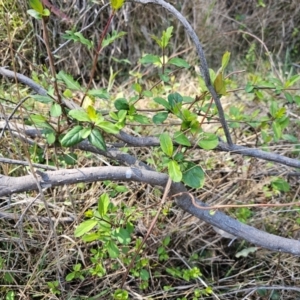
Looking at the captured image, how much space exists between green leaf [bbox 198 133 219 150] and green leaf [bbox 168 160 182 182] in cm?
9

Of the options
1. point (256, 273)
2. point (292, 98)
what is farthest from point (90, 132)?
point (256, 273)

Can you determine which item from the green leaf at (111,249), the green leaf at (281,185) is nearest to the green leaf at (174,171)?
the green leaf at (111,249)

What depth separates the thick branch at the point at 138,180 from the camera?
1.02m

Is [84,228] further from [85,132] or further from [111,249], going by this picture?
[85,132]

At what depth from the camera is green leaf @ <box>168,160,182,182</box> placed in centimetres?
102

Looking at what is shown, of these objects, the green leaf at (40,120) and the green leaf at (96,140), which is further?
the green leaf at (40,120)

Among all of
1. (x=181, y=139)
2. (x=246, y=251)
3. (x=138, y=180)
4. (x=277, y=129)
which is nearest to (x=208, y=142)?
(x=181, y=139)

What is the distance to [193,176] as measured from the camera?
1081 millimetres

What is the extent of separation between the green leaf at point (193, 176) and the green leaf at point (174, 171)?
52mm

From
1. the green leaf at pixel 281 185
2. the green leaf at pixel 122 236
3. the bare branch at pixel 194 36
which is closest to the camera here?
the bare branch at pixel 194 36

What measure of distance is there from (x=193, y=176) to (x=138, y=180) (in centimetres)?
16

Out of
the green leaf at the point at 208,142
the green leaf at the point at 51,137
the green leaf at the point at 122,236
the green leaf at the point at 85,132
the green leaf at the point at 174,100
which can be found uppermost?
the green leaf at the point at 174,100

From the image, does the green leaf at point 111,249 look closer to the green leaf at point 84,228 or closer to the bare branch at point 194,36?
the green leaf at point 84,228

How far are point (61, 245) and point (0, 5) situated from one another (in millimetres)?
1121
